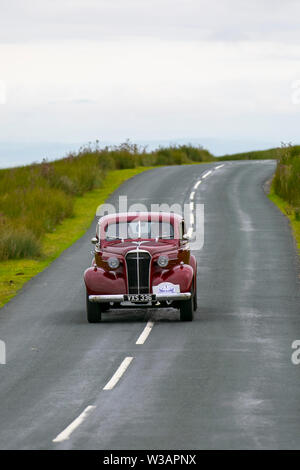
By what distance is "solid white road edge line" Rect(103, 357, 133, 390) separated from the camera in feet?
46.2

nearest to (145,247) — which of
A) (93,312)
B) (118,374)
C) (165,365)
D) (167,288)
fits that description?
(167,288)

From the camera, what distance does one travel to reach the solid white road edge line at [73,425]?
1096cm

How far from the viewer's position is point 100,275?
1961 cm

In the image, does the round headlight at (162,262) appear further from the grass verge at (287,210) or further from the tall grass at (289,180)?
the tall grass at (289,180)

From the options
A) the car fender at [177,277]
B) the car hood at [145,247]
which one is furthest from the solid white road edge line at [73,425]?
the car hood at [145,247]

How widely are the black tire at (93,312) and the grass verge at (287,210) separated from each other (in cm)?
1215

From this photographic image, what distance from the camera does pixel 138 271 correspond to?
1945cm

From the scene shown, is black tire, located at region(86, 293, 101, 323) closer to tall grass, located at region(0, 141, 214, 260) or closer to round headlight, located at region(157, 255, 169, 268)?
round headlight, located at region(157, 255, 169, 268)

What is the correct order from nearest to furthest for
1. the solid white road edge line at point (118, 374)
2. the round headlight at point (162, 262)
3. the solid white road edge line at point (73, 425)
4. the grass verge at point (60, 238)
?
the solid white road edge line at point (73, 425) < the solid white road edge line at point (118, 374) < the round headlight at point (162, 262) < the grass verge at point (60, 238)

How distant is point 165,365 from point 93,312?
452 cm

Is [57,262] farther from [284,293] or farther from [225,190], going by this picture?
[225,190]

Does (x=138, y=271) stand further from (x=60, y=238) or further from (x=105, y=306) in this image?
(x=60, y=238)
